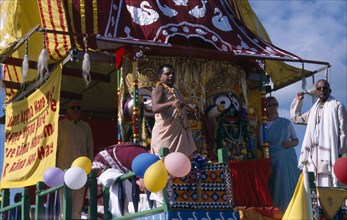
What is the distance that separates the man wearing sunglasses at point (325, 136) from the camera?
7.84 m

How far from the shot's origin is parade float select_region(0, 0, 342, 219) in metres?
8.96

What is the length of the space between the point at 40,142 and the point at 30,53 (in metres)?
1.72

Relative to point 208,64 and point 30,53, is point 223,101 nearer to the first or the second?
point 208,64

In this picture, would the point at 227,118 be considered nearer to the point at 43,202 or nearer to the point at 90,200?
the point at 90,200

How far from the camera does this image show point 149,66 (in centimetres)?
936

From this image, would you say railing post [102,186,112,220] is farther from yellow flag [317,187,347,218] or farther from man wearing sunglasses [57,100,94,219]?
yellow flag [317,187,347,218]

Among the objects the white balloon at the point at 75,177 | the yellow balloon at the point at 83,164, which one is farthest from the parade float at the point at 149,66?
the white balloon at the point at 75,177

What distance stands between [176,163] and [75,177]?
4.30ft

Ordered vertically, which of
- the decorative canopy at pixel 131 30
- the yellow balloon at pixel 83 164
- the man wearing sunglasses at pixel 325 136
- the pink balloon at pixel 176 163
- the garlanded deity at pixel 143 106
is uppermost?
the decorative canopy at pixel 131 30

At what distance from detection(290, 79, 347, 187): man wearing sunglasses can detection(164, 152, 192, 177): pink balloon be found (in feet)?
7.03

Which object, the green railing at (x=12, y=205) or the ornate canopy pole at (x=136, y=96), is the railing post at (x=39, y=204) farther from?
the ornate canopy pole at (x=136, y=96)

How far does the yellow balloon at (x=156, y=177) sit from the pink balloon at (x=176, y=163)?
6cm

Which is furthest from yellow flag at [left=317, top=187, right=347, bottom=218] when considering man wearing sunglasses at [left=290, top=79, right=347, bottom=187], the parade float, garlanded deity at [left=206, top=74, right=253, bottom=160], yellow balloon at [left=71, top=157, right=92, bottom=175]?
garlanded deity at [left=206, top=74, right=253, bottom=160]

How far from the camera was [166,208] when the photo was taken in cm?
641
